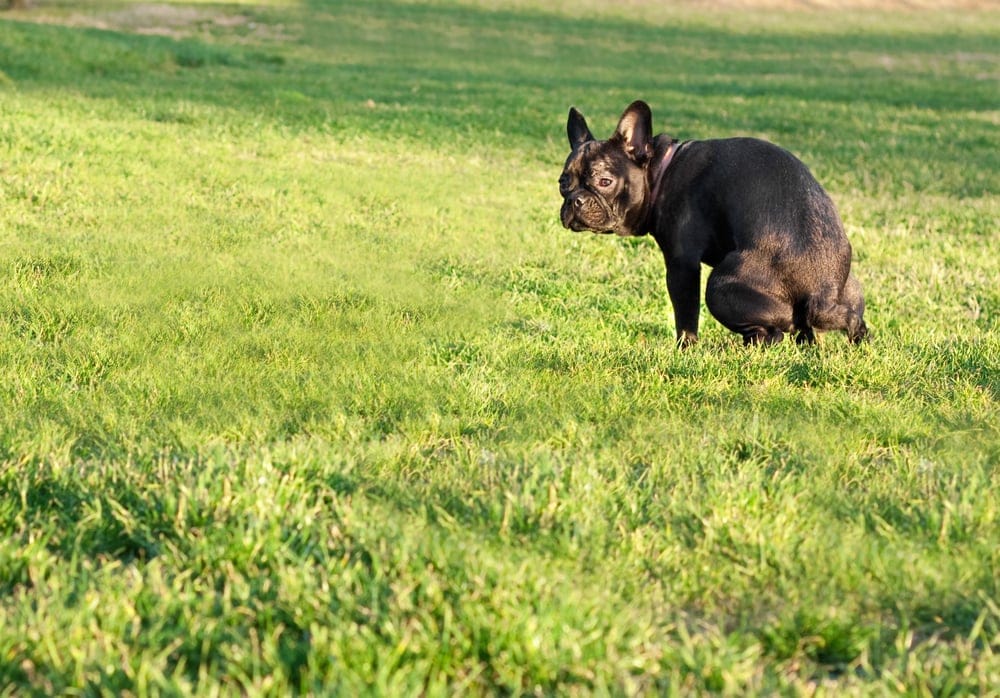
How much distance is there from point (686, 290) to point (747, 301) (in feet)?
1.43

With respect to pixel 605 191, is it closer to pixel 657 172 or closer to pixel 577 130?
pixel 657 172

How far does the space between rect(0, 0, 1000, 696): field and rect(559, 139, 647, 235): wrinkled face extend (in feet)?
2.54

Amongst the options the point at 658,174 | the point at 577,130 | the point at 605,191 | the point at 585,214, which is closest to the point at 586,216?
the point at 585,214

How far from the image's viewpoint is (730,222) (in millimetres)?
6613

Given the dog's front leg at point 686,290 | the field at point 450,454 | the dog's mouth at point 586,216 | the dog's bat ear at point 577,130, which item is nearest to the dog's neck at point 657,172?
the dog's mouth at point 586,216

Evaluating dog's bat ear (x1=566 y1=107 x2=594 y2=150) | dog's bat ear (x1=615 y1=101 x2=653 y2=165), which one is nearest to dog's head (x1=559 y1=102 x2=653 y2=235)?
dog's bat ear (x1=615 y1=101 x2=653 y2=165)

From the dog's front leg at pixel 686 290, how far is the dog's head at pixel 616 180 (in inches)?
17.8

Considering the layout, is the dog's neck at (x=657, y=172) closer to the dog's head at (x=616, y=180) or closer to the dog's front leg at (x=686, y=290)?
the dog's head at (x=616, y=180)

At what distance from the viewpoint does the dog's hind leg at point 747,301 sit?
21.3 feet

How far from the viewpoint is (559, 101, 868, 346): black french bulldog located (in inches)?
256

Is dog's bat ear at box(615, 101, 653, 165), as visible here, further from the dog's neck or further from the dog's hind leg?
the dog's hind leg

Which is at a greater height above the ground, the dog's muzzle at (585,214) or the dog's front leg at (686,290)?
the dog's muzzle at (585,214)

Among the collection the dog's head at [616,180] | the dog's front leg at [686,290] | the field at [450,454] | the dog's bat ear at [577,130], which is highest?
the dog's bat ear at [577,130]

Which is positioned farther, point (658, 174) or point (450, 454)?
point (658, 174)
